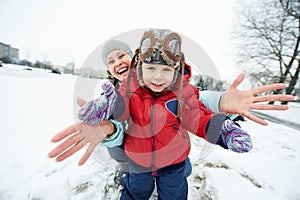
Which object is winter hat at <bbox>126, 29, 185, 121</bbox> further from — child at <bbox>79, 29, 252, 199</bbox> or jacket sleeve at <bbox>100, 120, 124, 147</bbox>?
jacket sleeve at <bbox>100, 120, 124, 147</bbox>

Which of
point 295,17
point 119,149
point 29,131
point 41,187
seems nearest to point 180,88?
point 119,149

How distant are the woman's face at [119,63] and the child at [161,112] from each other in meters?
0.28

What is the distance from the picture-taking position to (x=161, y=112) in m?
0.98

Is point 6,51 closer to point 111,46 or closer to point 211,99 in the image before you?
point 111,46

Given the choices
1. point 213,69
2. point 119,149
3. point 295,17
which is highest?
point 295,17

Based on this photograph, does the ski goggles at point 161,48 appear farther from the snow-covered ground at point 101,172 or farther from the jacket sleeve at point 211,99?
the snow-covered ground at point 101,172

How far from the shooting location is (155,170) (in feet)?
3.49

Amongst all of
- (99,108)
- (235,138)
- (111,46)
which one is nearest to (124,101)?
(99,108)

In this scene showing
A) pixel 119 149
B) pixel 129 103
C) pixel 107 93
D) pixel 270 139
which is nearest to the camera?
pixel 107 93

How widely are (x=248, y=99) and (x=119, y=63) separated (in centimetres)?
101

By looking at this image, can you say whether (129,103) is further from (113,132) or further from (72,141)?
(72,141)

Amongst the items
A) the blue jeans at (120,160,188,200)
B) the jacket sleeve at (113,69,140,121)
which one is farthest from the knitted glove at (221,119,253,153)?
the jacket sleeve at (113,69,140,121)

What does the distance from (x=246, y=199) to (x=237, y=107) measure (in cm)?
105

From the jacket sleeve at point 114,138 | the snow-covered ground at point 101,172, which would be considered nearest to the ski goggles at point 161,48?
the jacket sleeve at point 114,138
